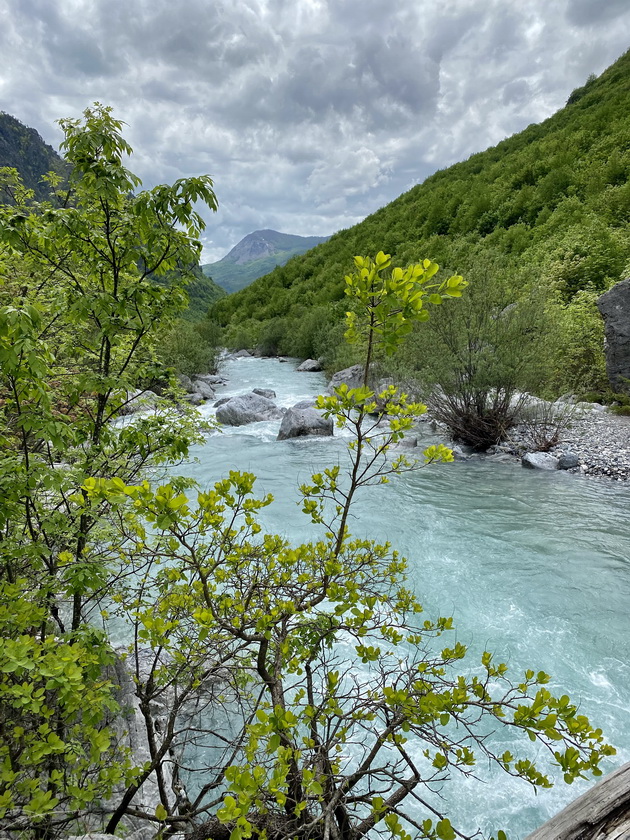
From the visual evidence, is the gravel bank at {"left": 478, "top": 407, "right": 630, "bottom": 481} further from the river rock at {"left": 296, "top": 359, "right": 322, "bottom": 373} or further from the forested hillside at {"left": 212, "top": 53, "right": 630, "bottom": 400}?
the river rock at {"left": 296, "top": 359, "right": 322, "bottom": 373}

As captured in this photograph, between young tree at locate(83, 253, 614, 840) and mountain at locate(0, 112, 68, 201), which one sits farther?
mountain at locate(0, 112, 68, 201)

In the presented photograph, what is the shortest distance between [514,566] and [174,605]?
5508 millimetres

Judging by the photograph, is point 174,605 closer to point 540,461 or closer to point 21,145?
point 540,461

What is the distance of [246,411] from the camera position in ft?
50.3

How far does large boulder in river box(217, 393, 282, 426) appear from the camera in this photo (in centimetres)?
1509

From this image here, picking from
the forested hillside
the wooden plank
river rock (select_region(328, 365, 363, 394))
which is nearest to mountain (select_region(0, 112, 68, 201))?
the forested hillside

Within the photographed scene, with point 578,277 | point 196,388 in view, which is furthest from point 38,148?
point 578,277

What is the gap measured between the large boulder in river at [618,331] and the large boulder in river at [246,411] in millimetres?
10809

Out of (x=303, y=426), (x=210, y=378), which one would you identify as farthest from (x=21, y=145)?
(x=303, y=426)

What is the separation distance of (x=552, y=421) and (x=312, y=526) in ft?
23.7

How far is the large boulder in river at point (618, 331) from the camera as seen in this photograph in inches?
445

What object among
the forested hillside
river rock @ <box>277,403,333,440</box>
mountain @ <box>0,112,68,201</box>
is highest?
mountain @ <box>0,112,68,201</box>

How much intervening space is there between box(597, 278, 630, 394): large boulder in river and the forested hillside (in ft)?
2.85

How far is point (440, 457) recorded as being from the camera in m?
2.06
